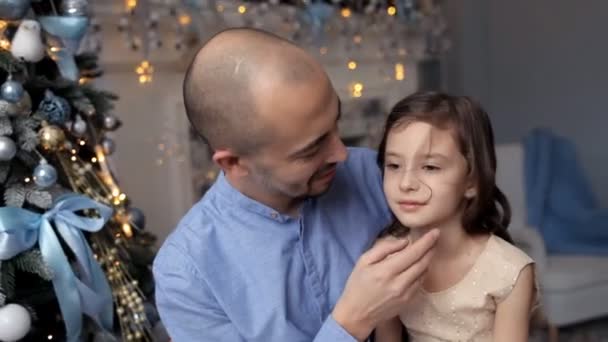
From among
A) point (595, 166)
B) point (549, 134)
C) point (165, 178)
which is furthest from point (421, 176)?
point (595, 166)

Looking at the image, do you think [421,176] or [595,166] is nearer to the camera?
[421,176]

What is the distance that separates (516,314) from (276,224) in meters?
0.37

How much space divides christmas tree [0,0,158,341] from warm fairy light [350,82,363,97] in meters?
1.65

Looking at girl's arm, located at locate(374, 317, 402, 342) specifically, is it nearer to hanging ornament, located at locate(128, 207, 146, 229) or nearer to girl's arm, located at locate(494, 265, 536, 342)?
girl's arm, located at locate(494, 265, 536, 342)

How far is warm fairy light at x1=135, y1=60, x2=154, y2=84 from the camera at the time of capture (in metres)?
2.35

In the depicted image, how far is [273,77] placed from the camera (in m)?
1.01

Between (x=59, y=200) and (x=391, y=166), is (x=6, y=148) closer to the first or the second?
(x=59, y=200)

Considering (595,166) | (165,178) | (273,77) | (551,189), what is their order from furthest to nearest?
(595,166)
(551,189)
(165,178)
(273,77)

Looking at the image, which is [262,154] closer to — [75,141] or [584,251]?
[75,141]

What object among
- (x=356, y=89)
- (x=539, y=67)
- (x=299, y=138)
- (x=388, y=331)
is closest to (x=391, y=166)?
(x=299, y=138)

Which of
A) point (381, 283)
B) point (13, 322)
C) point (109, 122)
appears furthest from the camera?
point (109, 122)

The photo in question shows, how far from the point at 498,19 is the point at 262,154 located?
316 centimetres

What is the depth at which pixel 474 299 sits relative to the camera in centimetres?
111

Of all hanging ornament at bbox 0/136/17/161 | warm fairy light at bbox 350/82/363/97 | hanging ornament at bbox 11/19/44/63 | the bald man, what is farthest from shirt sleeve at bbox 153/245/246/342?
Answer: warm fairy light at bbox 350/82/363/97
